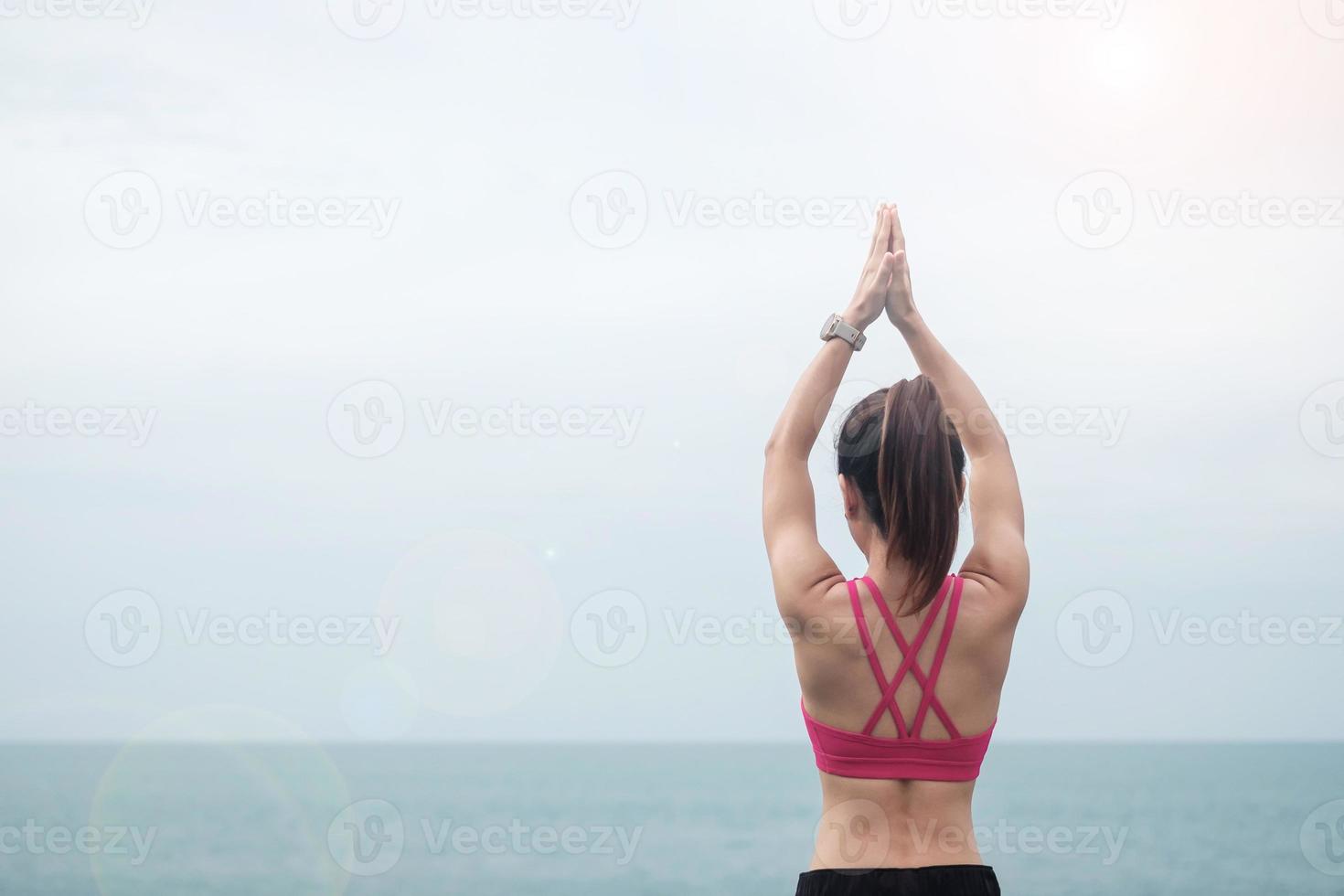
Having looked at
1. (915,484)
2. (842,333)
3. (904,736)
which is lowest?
(904,736)

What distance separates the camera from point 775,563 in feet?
7.23

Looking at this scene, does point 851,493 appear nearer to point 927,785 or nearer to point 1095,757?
point 927,785

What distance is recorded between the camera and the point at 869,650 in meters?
2.16

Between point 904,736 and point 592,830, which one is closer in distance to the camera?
point 904,736

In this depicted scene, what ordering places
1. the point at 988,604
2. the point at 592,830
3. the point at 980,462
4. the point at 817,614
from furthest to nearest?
the point at 592,830 < the point at 980,462 < the point at 988,604 < the point at 817,614

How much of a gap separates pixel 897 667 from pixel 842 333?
0.70 m

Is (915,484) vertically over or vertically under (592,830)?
over

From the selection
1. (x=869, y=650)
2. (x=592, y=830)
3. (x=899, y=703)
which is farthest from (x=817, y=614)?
(x=592, y=830)

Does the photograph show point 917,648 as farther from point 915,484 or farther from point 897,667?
point 915,484

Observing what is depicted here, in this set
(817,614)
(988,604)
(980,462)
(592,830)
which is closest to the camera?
(817,614)

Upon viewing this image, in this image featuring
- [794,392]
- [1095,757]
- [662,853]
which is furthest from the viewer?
[1095,757]

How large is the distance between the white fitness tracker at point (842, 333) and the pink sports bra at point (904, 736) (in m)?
0.52

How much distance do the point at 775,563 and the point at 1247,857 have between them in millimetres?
43910

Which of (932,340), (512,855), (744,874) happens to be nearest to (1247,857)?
(744,874)
